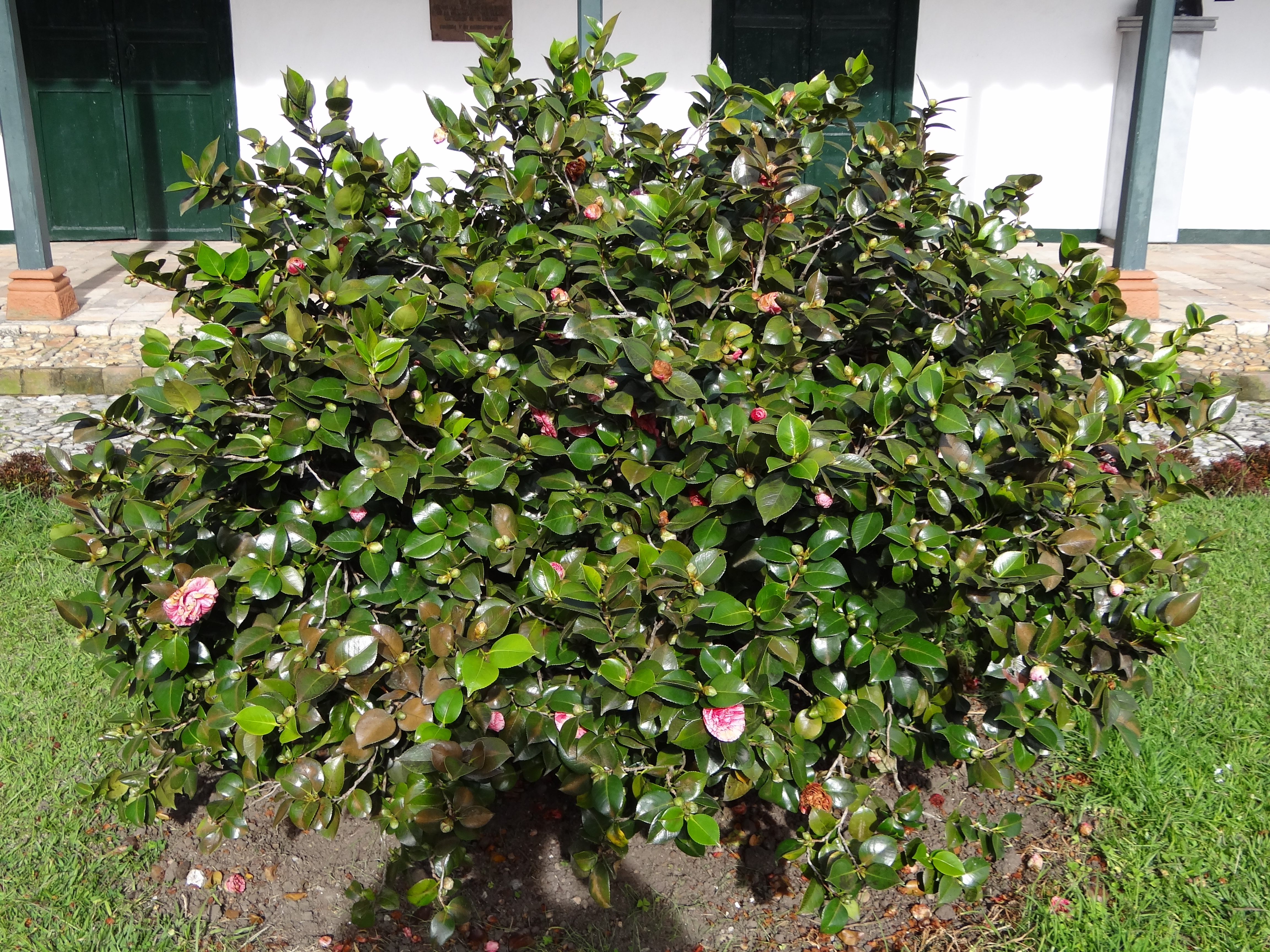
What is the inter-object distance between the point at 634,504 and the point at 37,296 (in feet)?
20.4

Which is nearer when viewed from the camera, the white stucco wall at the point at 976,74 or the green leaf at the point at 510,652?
the green leaf at the point at 510,652

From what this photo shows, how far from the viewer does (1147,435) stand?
4941 millimetres

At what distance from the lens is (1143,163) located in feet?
23.1

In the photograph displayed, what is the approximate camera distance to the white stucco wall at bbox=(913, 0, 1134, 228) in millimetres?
8758

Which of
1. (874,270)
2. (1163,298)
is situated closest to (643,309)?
(874,270)

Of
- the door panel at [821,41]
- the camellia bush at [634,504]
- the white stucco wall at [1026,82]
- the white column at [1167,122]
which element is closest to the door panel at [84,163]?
the door panel at [821,41]

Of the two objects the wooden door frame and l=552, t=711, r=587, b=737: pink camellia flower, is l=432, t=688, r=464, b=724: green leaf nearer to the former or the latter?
l=552, t=711, r=587, b=737: pink camellia flower

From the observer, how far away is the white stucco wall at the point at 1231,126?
29.3 ft

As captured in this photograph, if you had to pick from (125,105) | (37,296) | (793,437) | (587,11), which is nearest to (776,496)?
(793,437)

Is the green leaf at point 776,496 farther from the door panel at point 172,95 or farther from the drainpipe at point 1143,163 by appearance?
the door panel at point 172,95

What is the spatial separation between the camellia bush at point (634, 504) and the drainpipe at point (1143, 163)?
511cm

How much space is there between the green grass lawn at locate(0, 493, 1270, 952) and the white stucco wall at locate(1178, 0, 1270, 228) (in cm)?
706

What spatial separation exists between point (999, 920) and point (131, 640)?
1930 millimetres

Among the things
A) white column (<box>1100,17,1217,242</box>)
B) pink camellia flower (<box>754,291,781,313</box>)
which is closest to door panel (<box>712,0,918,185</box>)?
white column (<box>1100,17,1217,242</box>)
